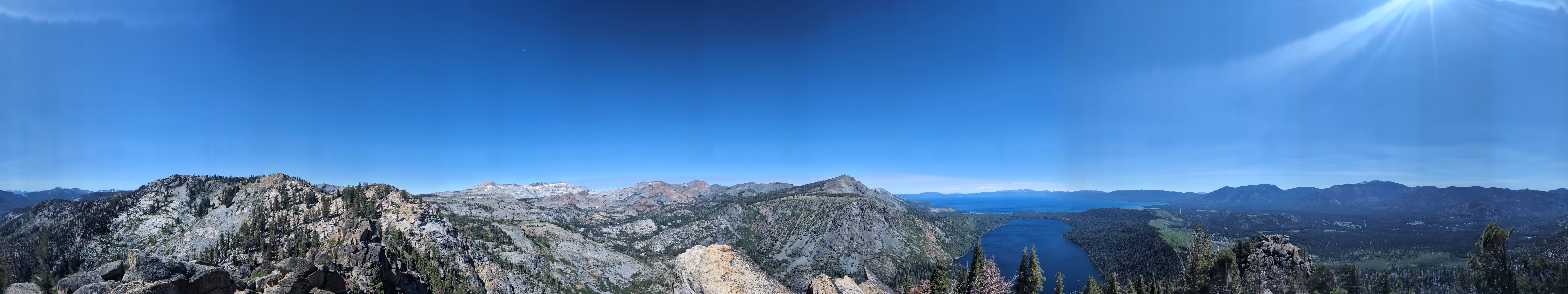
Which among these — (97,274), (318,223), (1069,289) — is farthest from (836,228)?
(97,274)

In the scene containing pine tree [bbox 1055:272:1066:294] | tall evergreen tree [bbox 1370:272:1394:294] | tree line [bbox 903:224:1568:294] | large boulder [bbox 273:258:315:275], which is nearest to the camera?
large boulder [bbox 273:258:315:275]

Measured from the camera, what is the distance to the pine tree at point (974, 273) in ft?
121

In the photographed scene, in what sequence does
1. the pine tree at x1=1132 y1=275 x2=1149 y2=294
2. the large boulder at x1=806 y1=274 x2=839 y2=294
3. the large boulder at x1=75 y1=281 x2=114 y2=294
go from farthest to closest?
the pine tree at x1=1132 y1=275 x2=1149 y2=294 → the large boulder at x1=806 y1=274 x2=839 y2=294 → the large boulder at x1=75 y1=281 x2=114 y2=294

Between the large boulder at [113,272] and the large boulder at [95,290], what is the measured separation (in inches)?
36.6

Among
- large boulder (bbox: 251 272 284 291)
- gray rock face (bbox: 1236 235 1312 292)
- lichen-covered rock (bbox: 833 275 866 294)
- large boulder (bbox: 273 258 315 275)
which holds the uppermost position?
large boulder (bbox: 273 258 315 275)

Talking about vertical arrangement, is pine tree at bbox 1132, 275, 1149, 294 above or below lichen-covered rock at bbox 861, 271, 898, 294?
below

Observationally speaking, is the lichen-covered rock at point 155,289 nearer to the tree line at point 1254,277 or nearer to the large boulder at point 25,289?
the large boulder at point 25,289

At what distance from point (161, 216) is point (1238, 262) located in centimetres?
19471

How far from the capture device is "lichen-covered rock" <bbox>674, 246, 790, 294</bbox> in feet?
67.1

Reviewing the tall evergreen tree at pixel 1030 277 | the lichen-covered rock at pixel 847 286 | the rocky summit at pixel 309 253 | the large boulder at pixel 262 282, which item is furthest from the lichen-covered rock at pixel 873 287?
the large boulder at pixel 262 282

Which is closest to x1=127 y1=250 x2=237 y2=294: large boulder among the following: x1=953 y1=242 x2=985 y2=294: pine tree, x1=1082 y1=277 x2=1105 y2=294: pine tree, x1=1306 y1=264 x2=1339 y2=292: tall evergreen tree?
x1=953 y1=242 x2=985 y2=294: pine tree

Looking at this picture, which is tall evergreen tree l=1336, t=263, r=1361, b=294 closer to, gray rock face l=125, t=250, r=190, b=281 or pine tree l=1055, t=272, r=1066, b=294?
pine tree l=1055, t=272, r=1066, b=294

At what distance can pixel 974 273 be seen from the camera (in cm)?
4128

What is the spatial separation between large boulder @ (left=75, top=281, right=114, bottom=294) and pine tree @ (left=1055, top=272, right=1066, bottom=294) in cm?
6560
